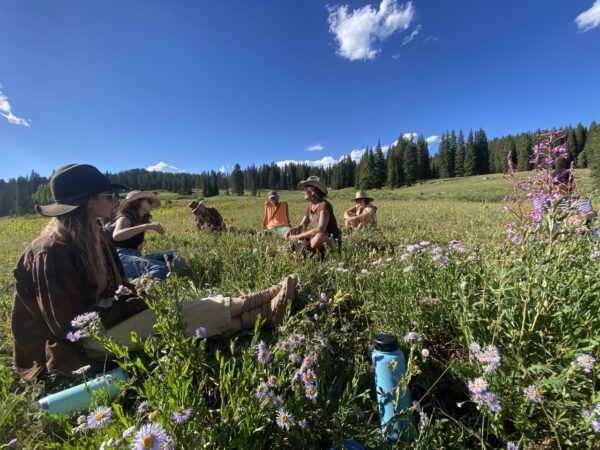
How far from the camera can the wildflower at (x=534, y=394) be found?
4.57 feet

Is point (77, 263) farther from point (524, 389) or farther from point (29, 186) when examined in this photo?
point (29, 186)

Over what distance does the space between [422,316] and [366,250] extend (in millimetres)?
2462

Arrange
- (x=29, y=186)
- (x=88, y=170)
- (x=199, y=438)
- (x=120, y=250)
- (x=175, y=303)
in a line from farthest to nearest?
(x=29, y=186)
(x=120, y=250)
(x=88, y=170)
(x=175, y=303)
(x=199, y=438)

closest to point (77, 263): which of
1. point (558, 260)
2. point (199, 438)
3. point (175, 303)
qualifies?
point (175, 303)

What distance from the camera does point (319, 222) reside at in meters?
5.48

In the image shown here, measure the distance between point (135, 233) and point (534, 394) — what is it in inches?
186

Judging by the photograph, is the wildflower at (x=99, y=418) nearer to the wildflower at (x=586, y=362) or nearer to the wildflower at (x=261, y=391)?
the wildflower at (x=261, y=391)

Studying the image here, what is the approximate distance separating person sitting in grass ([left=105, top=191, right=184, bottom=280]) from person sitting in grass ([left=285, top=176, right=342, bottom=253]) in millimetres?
2105

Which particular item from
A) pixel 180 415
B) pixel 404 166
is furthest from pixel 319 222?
pixel 404 166

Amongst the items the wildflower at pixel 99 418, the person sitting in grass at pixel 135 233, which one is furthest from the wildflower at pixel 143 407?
the person sitting in grass at pixel 135 233

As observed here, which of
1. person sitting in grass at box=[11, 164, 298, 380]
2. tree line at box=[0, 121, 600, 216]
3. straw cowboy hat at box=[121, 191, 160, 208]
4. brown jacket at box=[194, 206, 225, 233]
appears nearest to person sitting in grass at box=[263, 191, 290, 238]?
brown jacket at box=[194, 206, 225, 233]

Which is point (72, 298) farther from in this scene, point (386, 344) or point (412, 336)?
point (412, 336)

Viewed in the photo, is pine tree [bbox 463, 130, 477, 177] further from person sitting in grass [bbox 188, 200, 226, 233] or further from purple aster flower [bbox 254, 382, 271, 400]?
purple aster flower [bbox 254, 382, 271, 400]

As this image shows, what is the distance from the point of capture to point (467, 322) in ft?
6.31
